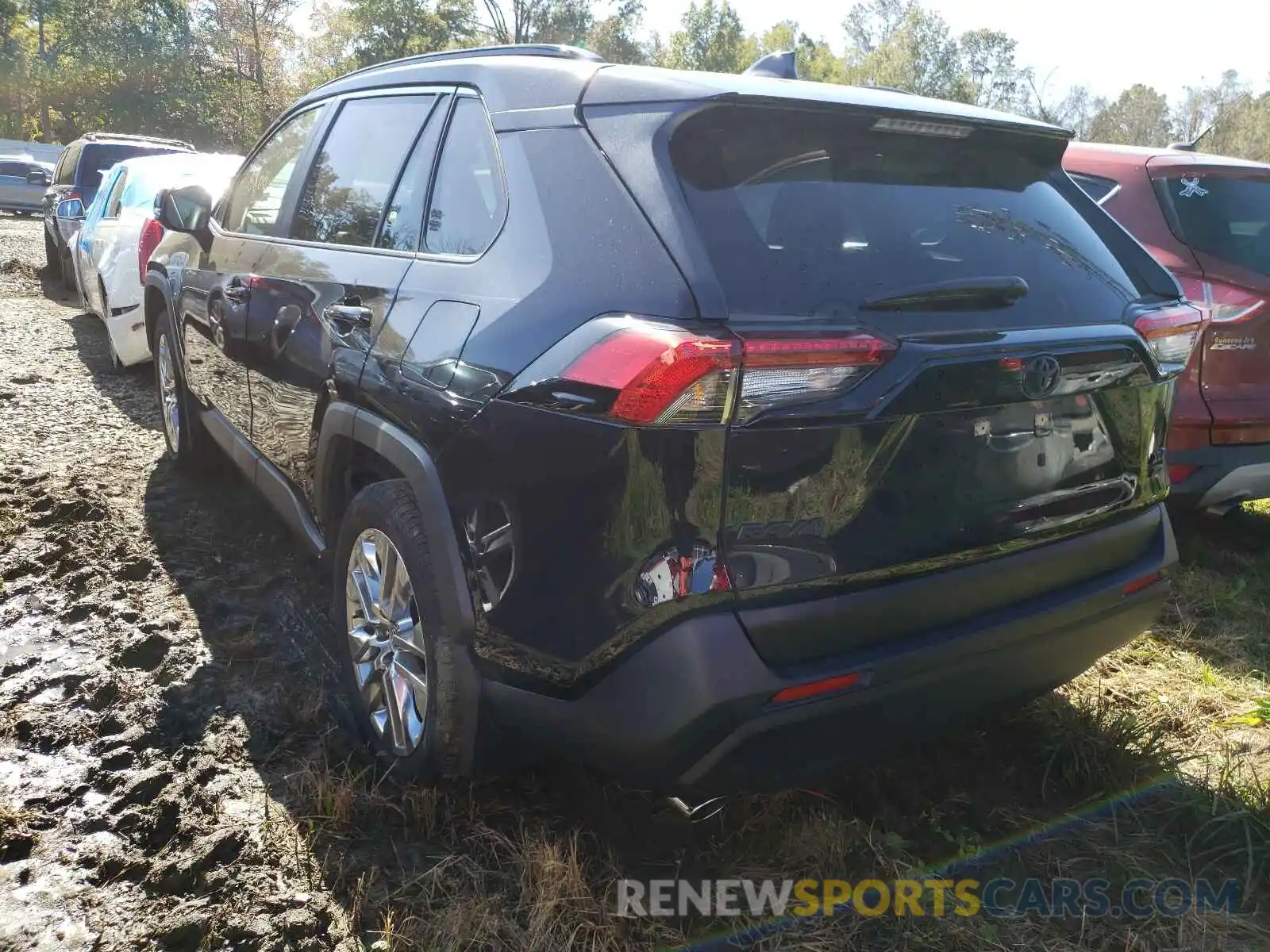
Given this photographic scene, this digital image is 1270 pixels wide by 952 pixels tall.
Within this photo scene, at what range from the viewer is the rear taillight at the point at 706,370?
1.77 meters

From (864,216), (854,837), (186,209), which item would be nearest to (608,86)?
(864,216)

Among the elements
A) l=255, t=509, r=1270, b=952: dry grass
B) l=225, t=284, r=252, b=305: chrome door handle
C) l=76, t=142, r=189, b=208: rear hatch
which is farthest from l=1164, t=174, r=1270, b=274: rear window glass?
l=76, t=142, r=189, b=208: rear hatch

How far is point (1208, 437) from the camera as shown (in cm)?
397

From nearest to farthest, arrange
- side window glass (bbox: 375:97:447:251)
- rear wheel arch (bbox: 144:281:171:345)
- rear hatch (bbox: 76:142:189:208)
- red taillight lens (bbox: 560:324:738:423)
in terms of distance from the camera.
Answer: red taillight lens (bbox: 560:324:738:423), side window glass (bbox: 375:97:447:251), rear wheel arch (bbox: 144:281:171:345), rear hatch (bbox: 76:142:189:208)

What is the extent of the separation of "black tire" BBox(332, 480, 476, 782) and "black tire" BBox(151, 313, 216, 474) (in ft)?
8.00

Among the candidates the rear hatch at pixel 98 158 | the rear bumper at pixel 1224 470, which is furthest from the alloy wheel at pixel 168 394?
the rear hatch at pixel 98 158

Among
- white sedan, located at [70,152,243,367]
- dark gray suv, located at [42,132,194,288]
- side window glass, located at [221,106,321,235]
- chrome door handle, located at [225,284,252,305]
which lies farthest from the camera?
dark gray suv, located at [42,132,194,288]

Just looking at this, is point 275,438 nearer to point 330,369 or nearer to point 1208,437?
point 330,369

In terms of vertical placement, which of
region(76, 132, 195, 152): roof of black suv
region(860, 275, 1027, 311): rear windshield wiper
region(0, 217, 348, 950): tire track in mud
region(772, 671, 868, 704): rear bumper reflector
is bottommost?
region(0, 217, 348, 950): tire track in mud

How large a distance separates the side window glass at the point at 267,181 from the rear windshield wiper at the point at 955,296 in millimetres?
2369

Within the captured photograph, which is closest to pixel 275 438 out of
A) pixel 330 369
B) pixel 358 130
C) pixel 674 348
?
pixel 330 369

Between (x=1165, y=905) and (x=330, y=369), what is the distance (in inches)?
95.7

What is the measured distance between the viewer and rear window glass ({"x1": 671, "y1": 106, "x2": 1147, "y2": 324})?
1944 millimetres

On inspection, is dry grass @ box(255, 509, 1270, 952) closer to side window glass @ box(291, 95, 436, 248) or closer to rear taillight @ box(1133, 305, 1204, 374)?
rear taillight @ box(1133, 305, 1204, 374)
